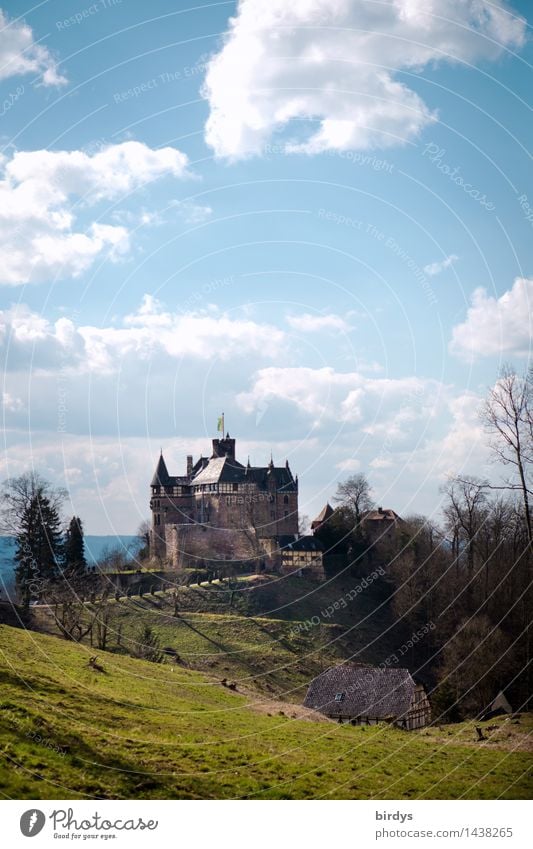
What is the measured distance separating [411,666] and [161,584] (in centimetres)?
2241

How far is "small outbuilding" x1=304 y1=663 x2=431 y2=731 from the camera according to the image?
1486 inches

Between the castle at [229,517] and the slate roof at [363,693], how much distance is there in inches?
1191

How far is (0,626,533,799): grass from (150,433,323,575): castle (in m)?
44.0

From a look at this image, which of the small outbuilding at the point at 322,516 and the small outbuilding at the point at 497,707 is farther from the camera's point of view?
the small outbuilding at the point at 322,516

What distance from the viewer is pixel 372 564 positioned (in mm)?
72000

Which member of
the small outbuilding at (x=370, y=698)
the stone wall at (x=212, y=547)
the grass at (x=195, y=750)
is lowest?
the small outbuilding at (x=370, y=698)

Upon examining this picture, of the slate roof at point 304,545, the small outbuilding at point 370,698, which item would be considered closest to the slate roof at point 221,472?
the slate roof at point 304,545

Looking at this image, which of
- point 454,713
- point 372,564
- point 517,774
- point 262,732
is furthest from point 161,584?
point 517,774

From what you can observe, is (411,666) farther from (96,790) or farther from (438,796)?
(96,790)

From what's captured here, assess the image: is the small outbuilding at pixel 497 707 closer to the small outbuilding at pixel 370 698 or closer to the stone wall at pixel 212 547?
the small outbuilding at pixel 370 698

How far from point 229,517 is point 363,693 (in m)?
39.6

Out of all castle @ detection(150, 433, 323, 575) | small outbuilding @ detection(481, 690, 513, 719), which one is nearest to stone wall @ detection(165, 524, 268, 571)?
castle @ detection(150, 433, 323, 575)

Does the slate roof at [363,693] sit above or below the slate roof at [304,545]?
below

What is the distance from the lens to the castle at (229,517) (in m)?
72.9
